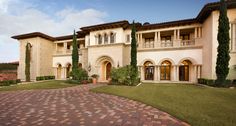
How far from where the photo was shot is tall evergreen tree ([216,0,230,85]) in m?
13.3

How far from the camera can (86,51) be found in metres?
24.7

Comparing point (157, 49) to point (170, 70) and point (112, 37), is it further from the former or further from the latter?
point (112, 37)

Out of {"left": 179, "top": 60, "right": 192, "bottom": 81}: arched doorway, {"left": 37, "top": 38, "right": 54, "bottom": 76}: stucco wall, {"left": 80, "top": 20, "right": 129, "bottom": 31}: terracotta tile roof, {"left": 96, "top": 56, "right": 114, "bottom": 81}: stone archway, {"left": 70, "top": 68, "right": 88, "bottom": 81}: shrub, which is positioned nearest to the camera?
{"left": 70, "top": 68, "right": 88, "bottom": 81}: shrub

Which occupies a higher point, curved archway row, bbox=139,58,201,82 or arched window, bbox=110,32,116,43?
arched window, bbox=110,32,116,43

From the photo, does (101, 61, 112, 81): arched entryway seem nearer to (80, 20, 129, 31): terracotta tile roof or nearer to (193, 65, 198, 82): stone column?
(80, 20, 129, 31): terracotta tile roof

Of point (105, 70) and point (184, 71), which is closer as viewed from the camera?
point (184, 71)

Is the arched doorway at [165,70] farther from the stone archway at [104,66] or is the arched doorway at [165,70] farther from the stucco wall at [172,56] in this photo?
the stone archway at [104,66]

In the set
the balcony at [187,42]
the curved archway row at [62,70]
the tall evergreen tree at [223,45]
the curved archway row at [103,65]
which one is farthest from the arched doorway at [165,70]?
the curved archway row at [62,70]

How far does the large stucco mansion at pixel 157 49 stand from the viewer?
15.7m

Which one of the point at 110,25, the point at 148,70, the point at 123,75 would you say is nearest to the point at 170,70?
the point at 148,70

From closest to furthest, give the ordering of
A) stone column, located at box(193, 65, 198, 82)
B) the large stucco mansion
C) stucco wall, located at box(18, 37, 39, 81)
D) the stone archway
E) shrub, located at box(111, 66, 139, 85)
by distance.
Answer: the large stucco mansion < shrub, located at box(111, 66, 139, 85) < stone column, located at box(193, 65, 198, 82) < the stone archway < stucco wall, located at box(18, 37, 39, 81)

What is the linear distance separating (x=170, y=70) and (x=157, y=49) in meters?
3.83

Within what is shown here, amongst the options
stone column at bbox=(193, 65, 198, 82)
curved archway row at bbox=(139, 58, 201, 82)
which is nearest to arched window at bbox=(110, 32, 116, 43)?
curved archway row at bbox=(139, 58, 201, 82)

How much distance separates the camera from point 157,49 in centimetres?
2023
